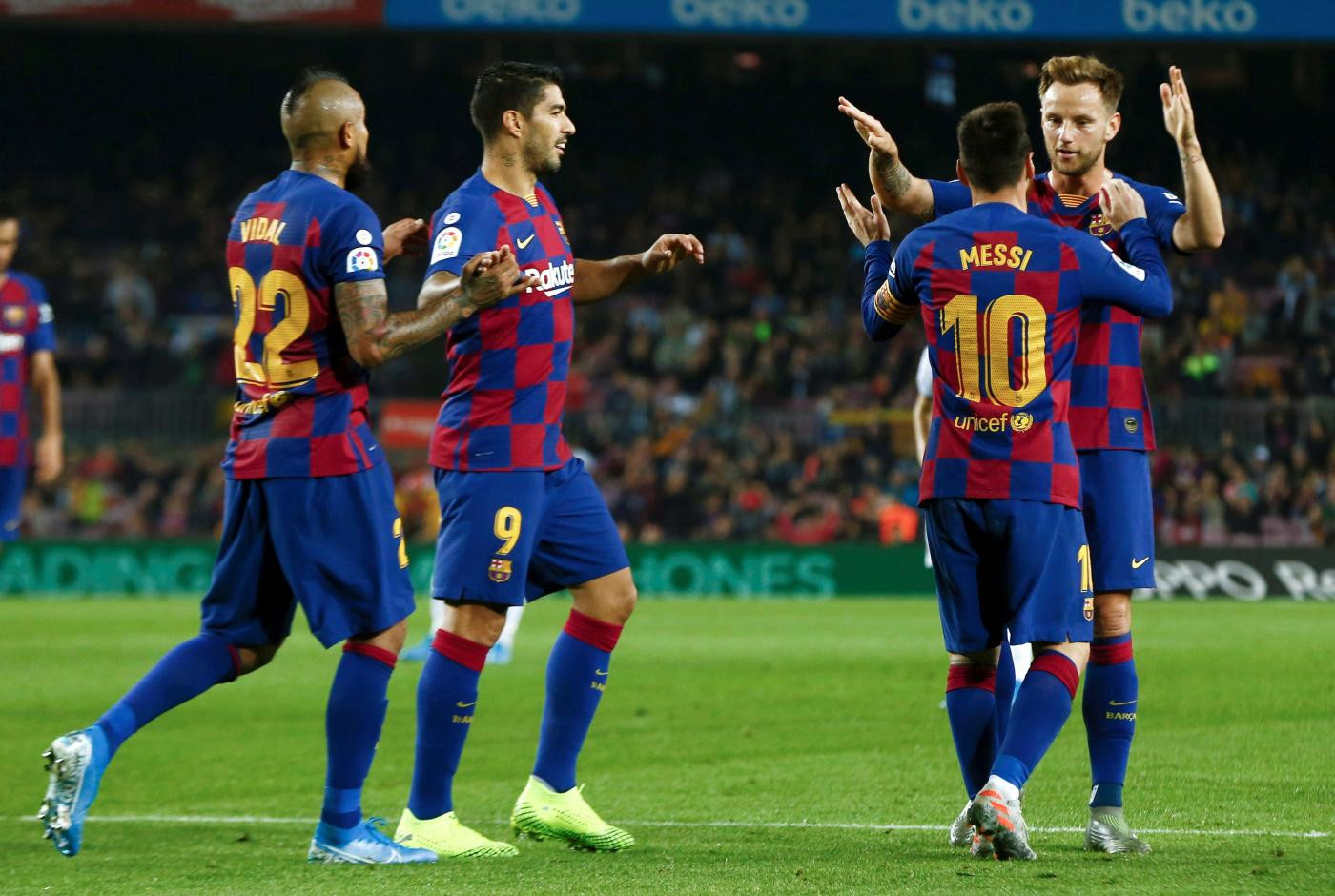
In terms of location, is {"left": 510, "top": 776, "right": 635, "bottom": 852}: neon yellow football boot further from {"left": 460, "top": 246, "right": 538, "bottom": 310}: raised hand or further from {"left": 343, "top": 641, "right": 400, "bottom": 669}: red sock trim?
{"left": 460, "top": 246, "right": 538, "bottom": 310}: raised hand

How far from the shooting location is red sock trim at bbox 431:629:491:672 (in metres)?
5.50

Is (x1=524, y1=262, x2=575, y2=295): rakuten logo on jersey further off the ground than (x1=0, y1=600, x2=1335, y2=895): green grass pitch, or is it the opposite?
(x1=524, y1=262, x2=575, y2=295): rakuten logo on jersey

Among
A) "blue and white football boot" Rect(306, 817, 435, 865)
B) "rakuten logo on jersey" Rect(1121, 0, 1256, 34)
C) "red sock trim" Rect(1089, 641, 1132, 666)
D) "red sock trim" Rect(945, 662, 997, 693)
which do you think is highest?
"rakuten logo on jersey" Rect(1121, 0, 1256, 34)

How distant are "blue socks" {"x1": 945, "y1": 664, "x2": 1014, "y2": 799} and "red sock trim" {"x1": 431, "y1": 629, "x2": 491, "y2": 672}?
55.4 inches

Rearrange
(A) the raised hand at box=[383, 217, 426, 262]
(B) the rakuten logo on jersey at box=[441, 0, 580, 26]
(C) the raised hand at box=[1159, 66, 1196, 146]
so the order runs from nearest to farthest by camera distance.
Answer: (C) the raised hand at box=[1159, 66, 1196, 146] → (A) the raised hand at box=[383, 217, 426, 262] → (B) the rakuten logo on jersey at box=[441, 0, 580, 26]

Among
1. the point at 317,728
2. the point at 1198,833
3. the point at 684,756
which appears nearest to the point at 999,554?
the point at 1198,833

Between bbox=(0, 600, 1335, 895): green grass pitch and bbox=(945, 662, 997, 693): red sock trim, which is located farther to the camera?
bbox=(945, 662, 997, 693): red sock trim

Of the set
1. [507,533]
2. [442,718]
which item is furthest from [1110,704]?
[442,718]


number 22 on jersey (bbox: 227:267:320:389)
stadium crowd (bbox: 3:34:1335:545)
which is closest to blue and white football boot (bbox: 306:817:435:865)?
number 22 on jersey (bbox: 227:267:320:389)

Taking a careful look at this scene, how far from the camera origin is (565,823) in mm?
5578

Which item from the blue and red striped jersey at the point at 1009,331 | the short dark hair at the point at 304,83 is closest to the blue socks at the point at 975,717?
the blue and red striped jersey at the point at 1009,331

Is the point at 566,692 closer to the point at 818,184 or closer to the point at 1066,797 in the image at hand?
the point at 1066,797

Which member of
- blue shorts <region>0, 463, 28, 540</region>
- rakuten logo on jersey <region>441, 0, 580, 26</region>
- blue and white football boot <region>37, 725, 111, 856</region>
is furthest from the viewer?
rakuten logo on jersey <region>441, 0, 580, 26</region>

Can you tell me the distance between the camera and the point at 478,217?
5.50 metres
